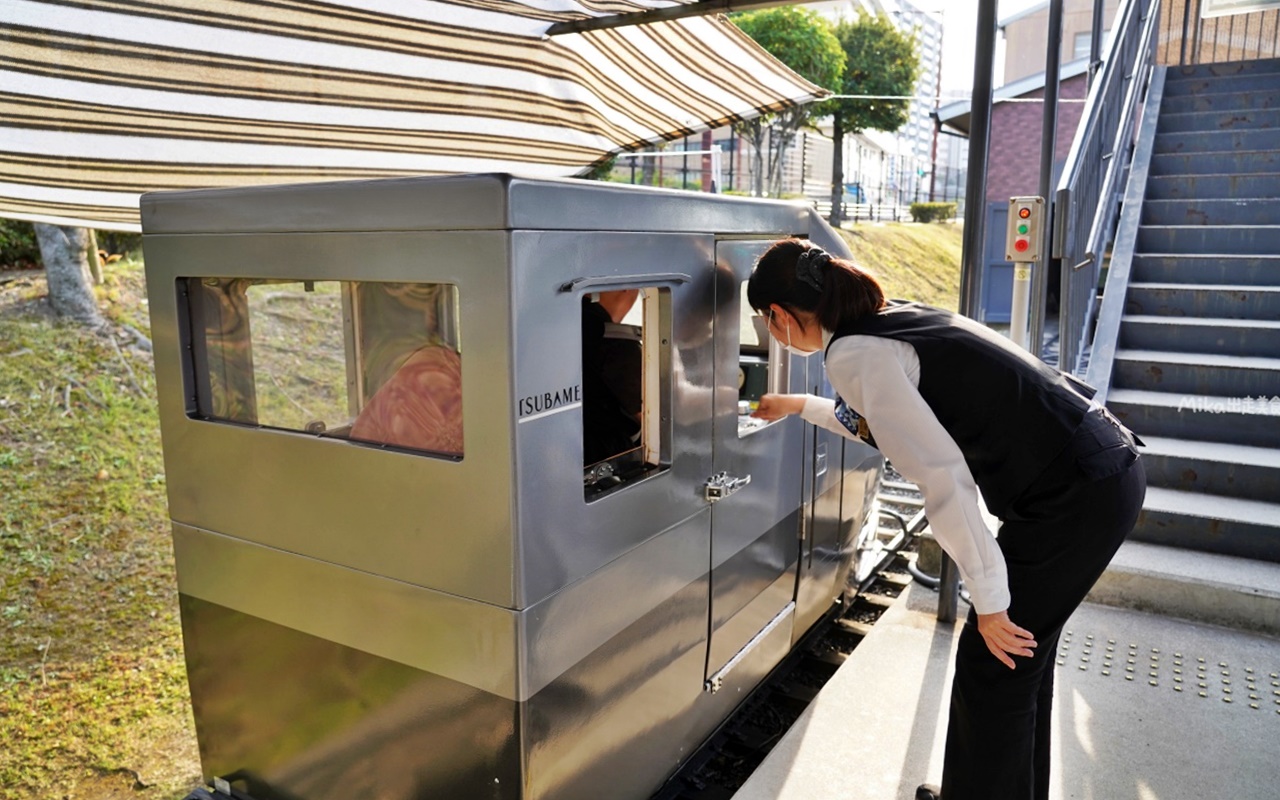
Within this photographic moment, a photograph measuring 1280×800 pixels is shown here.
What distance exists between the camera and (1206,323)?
5527 millimetres

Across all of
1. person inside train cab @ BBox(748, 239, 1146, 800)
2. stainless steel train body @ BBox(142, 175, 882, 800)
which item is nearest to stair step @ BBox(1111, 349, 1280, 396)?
stainless steel train body @ BBox(142, 175, 882, 800)

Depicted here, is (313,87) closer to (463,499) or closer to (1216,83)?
(463,499)

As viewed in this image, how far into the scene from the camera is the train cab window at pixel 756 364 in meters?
3.52

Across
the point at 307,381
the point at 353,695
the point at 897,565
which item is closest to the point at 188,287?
the point at 353,695

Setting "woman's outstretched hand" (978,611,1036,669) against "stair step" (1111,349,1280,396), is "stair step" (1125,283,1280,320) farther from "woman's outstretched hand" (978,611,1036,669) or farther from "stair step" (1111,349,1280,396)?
"woman's outstretched hand" (978,611,1036,669)

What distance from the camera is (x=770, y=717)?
145 inches

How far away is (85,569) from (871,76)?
2552 centimetres

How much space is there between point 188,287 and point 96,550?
5.07 m

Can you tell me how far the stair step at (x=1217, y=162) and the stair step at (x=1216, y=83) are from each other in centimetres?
73

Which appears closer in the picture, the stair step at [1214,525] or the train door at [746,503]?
the train door at [746,503]

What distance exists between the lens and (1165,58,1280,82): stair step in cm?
774

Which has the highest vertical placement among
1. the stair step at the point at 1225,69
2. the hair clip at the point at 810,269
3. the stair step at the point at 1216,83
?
the stair step at the point at 1225,69

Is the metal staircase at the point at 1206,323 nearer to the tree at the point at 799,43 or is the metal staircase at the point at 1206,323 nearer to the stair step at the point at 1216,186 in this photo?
the stair step at the point at 1216,186

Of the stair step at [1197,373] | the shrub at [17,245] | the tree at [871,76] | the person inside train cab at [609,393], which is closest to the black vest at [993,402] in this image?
the person inside train cab at [609,393]
